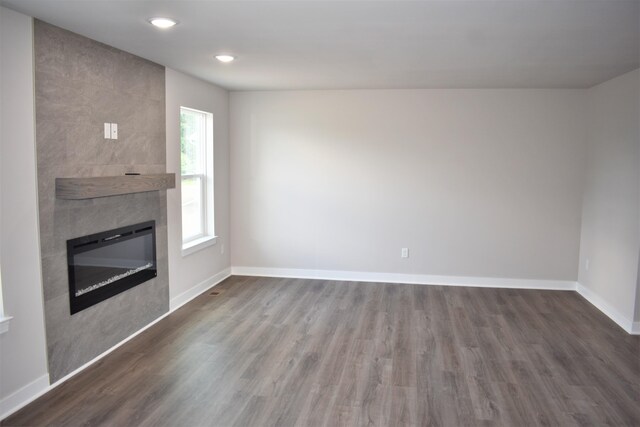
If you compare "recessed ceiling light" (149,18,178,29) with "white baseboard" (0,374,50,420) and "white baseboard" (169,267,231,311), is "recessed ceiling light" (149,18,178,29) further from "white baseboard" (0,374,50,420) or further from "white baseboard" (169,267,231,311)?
"white baseboard" (169,267,231,311)

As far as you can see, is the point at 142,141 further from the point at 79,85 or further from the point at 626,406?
the point at 626,406

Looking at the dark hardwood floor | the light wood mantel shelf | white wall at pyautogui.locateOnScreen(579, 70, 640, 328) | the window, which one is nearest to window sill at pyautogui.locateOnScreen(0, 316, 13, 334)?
the dark hardwood floor

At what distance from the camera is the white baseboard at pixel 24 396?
2746 millimetres

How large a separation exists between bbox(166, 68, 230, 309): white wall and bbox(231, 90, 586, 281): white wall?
0.24m

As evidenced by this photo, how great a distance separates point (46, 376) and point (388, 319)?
2.82 meters

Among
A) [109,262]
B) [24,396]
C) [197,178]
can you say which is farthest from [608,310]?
[24,396]

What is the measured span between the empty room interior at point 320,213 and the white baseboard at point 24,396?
0.06 feet

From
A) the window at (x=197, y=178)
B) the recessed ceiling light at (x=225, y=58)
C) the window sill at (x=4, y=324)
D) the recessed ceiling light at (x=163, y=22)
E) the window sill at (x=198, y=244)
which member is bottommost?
the window sill at (x=4, y=324)

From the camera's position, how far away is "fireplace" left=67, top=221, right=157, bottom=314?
3.31 m

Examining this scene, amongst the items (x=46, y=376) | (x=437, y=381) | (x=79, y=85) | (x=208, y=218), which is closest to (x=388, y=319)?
(x=437, y=381)

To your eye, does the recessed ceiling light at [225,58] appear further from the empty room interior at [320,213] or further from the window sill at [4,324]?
the window sill at [4,324]

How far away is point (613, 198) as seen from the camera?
15.5ft

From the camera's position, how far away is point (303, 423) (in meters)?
2.74

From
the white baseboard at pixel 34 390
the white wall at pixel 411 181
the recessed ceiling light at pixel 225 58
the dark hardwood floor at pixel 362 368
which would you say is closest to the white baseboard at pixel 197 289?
the dark hardwood floor at pixel 362 368
